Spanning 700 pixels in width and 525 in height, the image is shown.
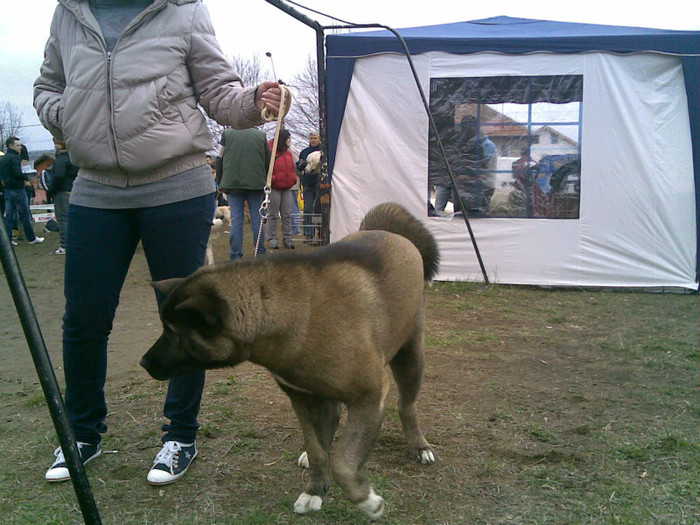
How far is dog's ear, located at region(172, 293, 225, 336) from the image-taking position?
2.35m

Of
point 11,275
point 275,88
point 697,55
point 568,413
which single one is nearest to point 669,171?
point 697,55

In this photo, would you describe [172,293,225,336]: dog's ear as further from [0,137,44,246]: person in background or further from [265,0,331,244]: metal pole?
[0,137,44,246]: person in background

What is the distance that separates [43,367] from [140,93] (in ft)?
4.24

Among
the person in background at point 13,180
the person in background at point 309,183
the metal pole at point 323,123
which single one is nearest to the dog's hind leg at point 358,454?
the metal pole at point 323,123

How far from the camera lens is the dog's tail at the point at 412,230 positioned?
3.68 m

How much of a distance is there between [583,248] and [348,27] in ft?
13.4

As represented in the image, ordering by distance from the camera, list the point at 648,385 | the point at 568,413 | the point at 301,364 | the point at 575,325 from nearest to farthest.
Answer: the point at 301,364 → the point at 568,413 → the point at 648,385 → the point at 575,325

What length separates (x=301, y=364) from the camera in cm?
252

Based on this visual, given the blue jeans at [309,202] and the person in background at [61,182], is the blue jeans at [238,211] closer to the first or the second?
the person in background at [61,182]

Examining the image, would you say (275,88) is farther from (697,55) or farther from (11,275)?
(697,55)

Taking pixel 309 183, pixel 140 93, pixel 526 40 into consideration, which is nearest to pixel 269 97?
pixel 140 93

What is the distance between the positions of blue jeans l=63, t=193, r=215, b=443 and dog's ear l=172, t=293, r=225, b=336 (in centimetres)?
52

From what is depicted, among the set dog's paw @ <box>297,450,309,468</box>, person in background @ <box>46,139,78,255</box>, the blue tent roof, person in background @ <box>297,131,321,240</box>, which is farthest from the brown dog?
person in background @ <box>297,131,321,240</box>

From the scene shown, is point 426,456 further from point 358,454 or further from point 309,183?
point 309,183
